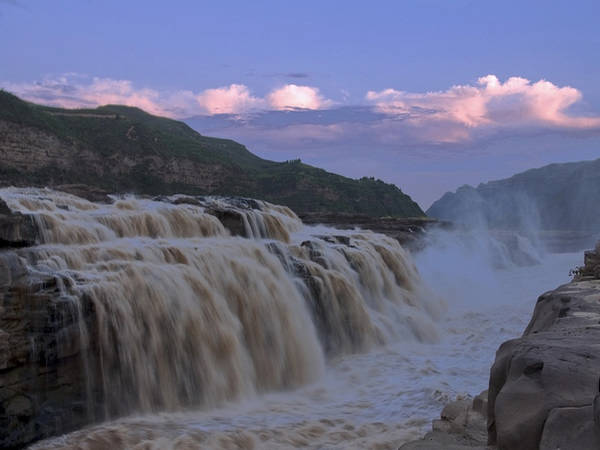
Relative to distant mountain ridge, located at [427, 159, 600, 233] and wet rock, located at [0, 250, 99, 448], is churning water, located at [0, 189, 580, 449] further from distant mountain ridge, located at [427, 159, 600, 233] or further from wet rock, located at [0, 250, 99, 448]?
distant mountain ridge, located at [427, 159, 600, 233]

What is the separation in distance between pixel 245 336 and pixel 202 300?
1298 millimetres

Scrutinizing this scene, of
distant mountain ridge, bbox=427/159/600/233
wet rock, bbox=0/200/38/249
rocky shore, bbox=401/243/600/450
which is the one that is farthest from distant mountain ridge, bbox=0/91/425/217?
rocky shore, bbox=401/243/600/450

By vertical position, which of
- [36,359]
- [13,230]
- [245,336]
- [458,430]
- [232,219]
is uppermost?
[232,219]

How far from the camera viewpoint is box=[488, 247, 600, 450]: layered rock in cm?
357

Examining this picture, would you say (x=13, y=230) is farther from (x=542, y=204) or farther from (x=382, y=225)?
(x=542, y=204)

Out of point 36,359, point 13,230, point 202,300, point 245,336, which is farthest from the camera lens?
point 245,336

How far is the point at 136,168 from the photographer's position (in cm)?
4722

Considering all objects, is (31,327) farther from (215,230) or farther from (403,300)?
(403,300)

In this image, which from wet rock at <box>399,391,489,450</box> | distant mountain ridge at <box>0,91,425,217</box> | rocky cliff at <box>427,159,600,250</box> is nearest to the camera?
wet rock at <box>399,391,489,450</box>

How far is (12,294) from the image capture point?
8.30 m

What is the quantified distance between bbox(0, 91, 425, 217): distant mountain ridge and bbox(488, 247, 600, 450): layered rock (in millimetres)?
28485

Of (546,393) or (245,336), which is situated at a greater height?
(546,393)

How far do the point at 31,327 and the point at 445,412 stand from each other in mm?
5690

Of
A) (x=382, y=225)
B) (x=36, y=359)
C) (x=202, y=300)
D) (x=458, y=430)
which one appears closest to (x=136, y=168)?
(x=382, y=225)
